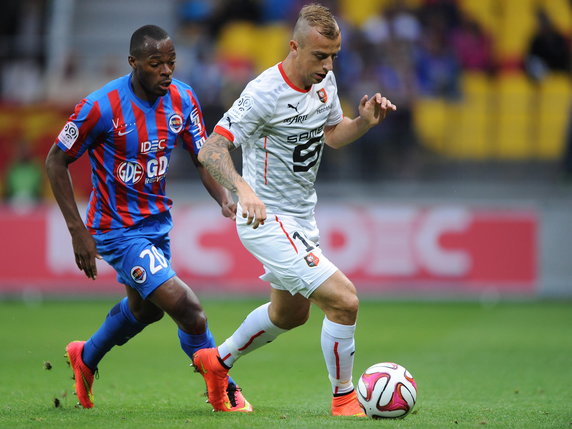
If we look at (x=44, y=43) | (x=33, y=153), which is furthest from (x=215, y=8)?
(x=33, y=153)

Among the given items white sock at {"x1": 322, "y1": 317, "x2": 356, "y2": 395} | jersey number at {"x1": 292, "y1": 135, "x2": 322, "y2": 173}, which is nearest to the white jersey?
jersey number at {"x1": 292, "y1": 135, "x2": 322, "y2": 173}

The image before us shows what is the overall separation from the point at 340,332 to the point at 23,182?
1036cm

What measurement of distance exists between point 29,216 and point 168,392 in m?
8.06

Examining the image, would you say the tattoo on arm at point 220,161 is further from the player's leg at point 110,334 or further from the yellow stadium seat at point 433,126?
the yellow stadium seat at point 433,126

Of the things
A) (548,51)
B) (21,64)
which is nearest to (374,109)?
(548,51)

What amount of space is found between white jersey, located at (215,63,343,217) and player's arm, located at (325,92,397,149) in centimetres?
19

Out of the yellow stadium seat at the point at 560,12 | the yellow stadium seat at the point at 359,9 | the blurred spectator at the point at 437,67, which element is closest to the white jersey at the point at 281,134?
the blurred spectator at the point at 437,67

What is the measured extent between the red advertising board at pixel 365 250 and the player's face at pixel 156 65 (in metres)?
8.18

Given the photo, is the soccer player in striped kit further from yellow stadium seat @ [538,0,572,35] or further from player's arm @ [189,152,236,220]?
yellow stadium seat @ [538,0,572,35]

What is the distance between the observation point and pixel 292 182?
6184 millimetres

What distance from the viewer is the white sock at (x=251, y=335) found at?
20.5ft

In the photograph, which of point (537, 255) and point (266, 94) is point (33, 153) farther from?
point (266, 94)

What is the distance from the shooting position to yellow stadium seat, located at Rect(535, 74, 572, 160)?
1511 cm

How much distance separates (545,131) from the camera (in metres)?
15.3
